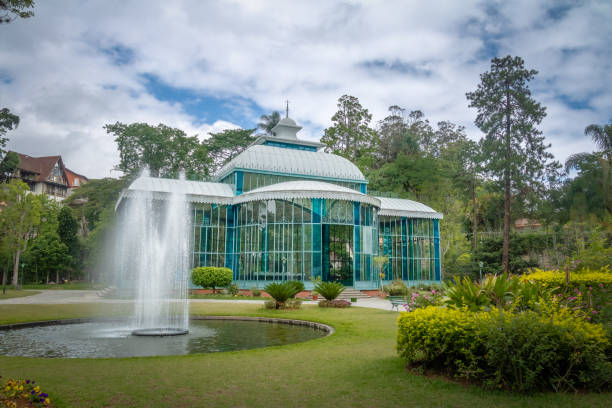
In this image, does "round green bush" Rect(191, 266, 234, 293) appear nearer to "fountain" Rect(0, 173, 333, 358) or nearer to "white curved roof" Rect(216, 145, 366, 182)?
"fountain" Rect(0, 173, 333, 358)

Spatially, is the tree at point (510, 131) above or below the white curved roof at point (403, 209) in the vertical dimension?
above

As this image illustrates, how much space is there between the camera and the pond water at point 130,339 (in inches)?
364

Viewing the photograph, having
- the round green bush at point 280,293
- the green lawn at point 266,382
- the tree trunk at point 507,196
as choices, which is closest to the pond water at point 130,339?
the green lawn at point 266,382

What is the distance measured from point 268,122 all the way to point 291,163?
21493 mm

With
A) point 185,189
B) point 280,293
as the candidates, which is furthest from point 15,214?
point 280,293

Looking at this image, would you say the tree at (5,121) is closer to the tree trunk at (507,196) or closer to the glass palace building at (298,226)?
the glass palace building at (298,226)

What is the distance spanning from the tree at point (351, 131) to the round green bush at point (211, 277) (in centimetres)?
2371

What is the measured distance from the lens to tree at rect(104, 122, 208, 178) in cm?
4134

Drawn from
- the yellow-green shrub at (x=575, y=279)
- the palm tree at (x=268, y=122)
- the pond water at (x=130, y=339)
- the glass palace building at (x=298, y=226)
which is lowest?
the pond water at (x=130, y=339)

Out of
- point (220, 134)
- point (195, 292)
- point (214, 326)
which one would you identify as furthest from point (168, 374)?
point (220, 134)

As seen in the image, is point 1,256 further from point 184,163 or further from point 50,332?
point 50,332

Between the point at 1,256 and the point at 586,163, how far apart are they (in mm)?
46737

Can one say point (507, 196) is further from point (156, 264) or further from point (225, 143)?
point (225, 143)

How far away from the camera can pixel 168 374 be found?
6734 millimetres
